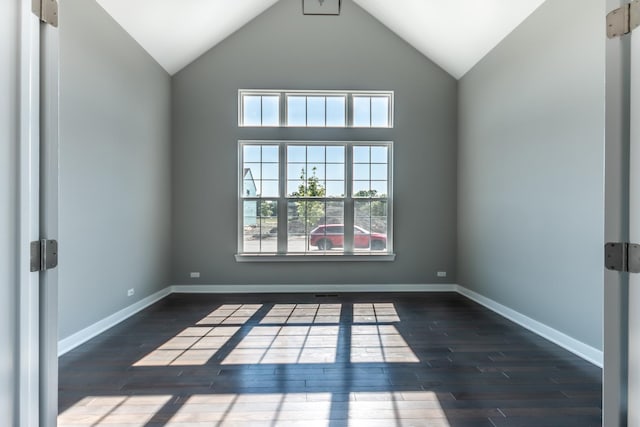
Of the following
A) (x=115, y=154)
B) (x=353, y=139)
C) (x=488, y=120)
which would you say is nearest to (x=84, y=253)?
(x=115, y=154)

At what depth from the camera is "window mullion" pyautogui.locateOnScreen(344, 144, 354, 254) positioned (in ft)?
18.1

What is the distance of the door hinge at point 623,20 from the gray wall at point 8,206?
192 cm

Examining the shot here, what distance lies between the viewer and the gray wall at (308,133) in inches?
210

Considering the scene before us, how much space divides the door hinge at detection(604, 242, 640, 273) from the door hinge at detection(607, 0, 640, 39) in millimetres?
699

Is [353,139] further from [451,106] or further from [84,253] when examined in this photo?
[84,253]

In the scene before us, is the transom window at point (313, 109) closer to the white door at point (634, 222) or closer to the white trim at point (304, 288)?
the white trim at point (304, 288)

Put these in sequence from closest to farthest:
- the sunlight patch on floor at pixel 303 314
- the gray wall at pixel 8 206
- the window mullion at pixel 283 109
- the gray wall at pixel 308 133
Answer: the gray wall at pixel 8 206, the sunlight patch on floor at pixel 303 314, the gray wall at pixel 308 133, the window mullion at pixel 283 109

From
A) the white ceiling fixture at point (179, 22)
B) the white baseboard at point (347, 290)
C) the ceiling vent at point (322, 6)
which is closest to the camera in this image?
the white baseboard at point (347, 290)

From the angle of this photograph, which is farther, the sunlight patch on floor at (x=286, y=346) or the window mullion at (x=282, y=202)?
the window mullion at (x=282, y=202)

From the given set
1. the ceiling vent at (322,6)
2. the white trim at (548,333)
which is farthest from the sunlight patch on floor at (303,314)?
the ceiling vent at (322,6)

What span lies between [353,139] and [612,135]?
436 centimetres

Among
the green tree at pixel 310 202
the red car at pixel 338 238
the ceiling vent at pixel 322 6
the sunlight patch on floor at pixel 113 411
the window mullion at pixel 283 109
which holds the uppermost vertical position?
the ceiling vent at pixel 322 6

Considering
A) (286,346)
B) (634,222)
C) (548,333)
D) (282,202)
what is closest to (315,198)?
(282,202)

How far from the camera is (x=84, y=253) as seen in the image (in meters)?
3.34
